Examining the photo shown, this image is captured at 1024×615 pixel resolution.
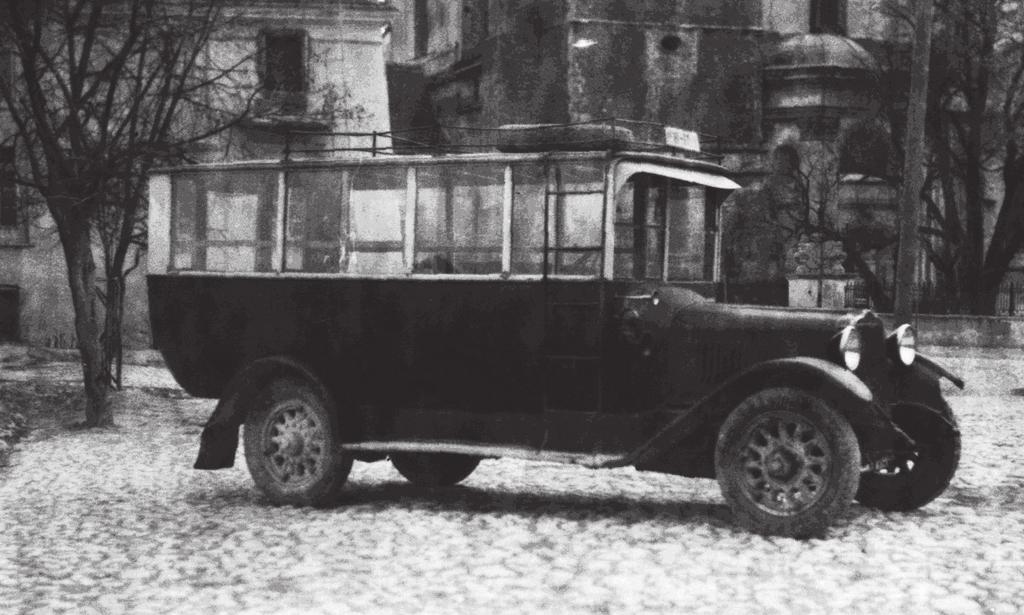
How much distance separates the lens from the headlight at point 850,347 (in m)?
9.41

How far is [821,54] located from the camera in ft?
136

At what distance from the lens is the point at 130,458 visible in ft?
50.4

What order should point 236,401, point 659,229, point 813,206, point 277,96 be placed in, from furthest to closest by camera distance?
point 813,206 → point 277,96 → point 236,401 → point 659,229

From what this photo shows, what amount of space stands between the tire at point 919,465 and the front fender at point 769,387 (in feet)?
4.10

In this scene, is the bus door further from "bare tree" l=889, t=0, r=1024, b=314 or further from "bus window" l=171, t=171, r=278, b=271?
"bare tree" l=889, t=0, r=1024, b=314

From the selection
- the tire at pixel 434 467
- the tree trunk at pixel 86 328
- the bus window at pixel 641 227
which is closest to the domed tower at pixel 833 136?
the tree trunk at pixel 86 328

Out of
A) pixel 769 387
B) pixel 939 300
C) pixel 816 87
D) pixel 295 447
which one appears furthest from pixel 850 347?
pixel 816 87

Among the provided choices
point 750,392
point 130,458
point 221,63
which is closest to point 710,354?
point 750,392

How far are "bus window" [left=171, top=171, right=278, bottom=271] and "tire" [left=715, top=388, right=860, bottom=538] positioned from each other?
12.7 ft

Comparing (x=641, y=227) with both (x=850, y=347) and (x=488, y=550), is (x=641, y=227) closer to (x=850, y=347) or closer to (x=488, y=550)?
(x=850, y=347)

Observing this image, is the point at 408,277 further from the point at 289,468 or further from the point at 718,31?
the point at 718,31

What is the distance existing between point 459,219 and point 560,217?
75 centimetres

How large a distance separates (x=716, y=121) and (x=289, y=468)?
105 ft

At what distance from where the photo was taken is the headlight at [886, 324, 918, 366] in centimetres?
1004
